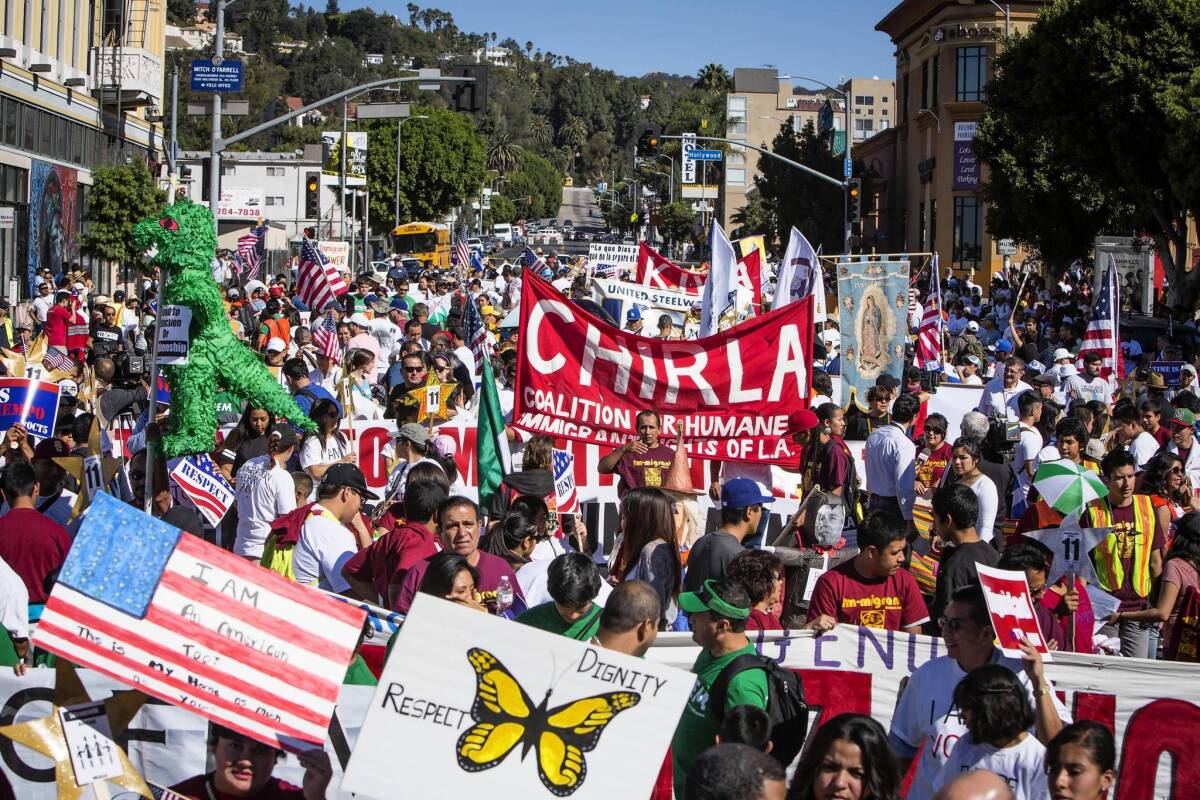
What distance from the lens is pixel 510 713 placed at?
412 centimetres

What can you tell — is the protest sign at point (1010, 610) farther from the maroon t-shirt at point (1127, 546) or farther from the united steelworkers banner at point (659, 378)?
the united steelworkers banner at point (659, 378)

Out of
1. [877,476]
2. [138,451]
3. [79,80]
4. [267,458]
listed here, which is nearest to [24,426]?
[138,451]

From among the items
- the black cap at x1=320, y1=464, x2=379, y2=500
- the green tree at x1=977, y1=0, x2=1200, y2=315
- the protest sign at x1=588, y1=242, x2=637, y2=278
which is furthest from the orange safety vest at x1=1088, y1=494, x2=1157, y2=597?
the green tree at x1=977, y1=0, x2=1200, y2=315

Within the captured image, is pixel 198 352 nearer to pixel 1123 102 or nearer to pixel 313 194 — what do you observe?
pixel 1123 102

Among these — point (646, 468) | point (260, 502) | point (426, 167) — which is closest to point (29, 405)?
point (260, 502)

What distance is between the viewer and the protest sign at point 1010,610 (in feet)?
16.7

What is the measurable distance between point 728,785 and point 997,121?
39.4 metres

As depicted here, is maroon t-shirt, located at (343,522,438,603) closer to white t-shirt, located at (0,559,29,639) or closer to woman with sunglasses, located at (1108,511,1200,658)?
white t-shirt, located at (0,559,29,639)

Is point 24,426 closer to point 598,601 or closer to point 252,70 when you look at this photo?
point 598,601

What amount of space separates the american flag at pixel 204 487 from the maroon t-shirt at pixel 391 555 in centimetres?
214

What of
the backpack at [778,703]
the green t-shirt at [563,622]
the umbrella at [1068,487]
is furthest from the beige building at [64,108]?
the backpack at [778,703]

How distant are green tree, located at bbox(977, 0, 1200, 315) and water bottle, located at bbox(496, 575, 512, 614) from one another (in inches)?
981

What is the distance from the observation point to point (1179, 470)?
28.5 feet

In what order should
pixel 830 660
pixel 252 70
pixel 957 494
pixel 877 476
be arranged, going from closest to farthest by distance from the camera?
pixel 830 660
pixel 957 494
pixel 877 476
pixel 252 70
